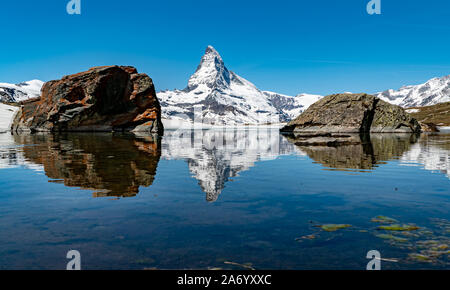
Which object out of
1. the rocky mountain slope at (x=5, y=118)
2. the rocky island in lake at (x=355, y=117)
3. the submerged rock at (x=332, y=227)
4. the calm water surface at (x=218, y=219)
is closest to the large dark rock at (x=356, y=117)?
the rocky island in lake at (x=355, y=117)

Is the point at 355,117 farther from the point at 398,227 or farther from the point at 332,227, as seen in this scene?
the point at 332,227

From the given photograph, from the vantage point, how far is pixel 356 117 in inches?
2507

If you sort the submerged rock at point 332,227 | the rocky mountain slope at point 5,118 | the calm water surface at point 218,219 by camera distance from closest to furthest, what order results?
the calm water surface at point 218,219, the submerged rock at point 332,227, the rocky mountain slope at point 5,118

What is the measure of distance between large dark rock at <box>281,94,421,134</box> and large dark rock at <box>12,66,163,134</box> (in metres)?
34.4

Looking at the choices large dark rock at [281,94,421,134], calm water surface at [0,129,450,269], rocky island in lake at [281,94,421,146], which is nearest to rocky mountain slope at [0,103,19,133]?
rocky island in lake at [281,94,421,146]

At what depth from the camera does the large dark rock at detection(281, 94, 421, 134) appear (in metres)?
64.0

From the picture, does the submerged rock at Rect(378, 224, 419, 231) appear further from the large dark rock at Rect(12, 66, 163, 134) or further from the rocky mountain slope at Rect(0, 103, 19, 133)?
the rocky mountain slope at Rect(0, 103, 19, 133)

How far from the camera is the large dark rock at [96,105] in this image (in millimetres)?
61125

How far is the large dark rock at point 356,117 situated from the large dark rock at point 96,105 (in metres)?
34.4

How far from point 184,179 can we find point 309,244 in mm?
7063

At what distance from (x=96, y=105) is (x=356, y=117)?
170ft

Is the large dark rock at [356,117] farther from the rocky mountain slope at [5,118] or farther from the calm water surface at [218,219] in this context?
the rocky mountain slope at [5,118]
